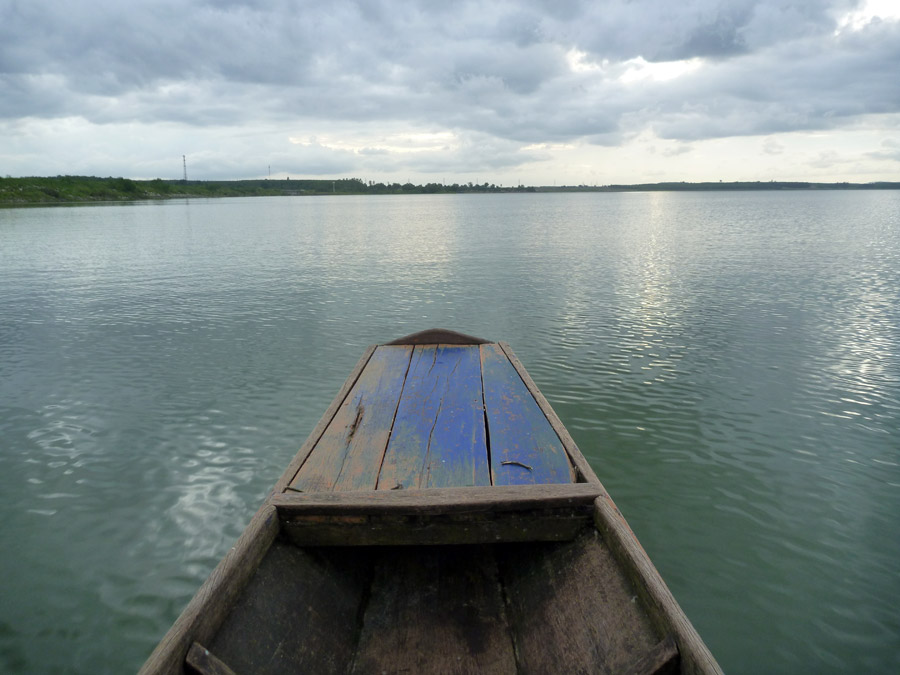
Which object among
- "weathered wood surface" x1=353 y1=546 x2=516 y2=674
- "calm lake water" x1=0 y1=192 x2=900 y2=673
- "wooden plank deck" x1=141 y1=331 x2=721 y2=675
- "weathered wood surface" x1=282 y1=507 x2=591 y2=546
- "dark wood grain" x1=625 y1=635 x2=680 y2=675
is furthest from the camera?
"calm lake water" x1=0 y1=192 x2=900 y2=673

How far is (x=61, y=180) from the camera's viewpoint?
115 metres

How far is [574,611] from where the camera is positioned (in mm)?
3600

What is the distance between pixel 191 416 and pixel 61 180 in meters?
132

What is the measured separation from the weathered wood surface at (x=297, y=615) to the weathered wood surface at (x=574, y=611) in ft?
3.78

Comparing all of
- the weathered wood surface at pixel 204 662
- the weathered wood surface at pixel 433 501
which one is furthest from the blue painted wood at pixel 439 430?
the weathered wood surface at pixel 204 662

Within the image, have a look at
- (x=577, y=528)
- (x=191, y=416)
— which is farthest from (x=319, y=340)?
(x=577, y=528)

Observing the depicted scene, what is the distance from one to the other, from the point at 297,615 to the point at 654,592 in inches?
83.9

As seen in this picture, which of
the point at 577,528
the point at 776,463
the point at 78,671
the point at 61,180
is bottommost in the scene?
the point at 78,671

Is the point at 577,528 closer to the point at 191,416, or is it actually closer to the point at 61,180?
the point at 191,416

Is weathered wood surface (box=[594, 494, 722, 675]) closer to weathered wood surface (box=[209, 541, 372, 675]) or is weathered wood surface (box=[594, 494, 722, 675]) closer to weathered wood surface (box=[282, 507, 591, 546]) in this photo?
weathered wood surface (box=[282, 507, 591, 546])

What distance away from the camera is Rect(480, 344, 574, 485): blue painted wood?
176 inches

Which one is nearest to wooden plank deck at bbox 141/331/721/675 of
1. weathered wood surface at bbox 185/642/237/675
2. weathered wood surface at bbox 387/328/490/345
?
weathered wood surface at bbox 185/642/237/675

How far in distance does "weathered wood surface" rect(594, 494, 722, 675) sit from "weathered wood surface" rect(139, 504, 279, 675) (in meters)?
2.17

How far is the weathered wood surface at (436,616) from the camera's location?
3777 millimetres
